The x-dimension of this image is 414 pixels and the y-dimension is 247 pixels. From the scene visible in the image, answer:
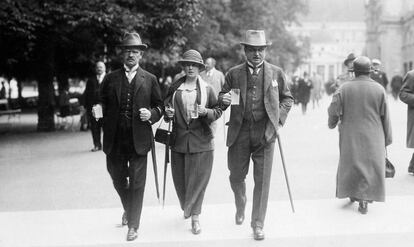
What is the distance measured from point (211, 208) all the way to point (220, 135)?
9.20m

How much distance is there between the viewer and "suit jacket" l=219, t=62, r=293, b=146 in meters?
6.11

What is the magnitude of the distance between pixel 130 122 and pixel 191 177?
0.87 metres

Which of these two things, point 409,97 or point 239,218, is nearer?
point 239,218

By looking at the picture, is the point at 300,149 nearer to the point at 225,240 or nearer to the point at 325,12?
the point at 225,240

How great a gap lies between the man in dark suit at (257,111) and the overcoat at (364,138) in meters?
1.21

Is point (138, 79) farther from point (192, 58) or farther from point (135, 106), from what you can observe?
point (192, 58)

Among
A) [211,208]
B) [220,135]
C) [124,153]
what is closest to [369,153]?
[211,208]

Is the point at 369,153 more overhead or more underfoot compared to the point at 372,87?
more underfoot

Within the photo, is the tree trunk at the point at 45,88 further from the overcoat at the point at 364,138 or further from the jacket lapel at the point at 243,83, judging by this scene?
the jacket lapel at the point at 243,83

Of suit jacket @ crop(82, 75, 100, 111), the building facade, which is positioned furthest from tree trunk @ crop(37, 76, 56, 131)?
the building facade

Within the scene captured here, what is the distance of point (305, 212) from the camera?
7.01m

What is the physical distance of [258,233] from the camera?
5.89m

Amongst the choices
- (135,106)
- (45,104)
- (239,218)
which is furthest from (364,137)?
(45,104)

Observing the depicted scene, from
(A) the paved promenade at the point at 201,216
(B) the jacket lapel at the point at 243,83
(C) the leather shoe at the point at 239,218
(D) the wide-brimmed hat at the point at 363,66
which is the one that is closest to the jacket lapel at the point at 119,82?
(B) the jacket lapel at the point at 243,83
